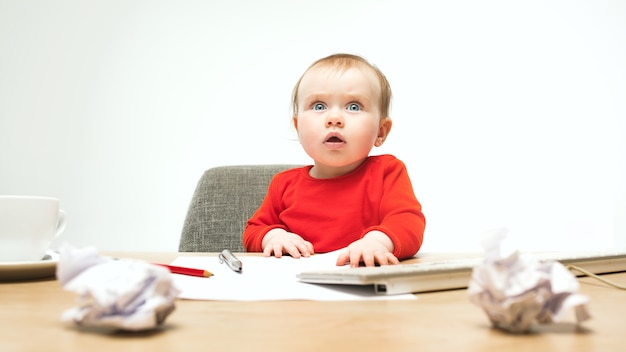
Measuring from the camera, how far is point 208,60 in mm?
2877

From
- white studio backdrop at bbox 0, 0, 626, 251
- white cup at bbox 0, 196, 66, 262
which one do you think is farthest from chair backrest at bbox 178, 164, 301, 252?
white studio backdrop at bbox 0, 0, 626, 251

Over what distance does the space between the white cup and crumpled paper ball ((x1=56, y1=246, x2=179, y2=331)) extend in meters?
0.37

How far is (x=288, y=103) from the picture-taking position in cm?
286

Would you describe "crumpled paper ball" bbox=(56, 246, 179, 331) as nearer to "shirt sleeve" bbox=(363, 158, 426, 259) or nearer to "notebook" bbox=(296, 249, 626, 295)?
"notebook" bbox=(296, 249, 626, 295)

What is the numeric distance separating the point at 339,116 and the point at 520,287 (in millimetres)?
879

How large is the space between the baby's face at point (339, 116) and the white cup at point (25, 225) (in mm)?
611

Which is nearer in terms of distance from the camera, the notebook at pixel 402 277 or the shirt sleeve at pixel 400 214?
the notebook at pixel 402 277

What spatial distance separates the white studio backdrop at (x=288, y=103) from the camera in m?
2.81

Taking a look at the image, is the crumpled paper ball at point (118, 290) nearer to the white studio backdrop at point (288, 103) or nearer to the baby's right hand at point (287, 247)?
the baby's right hand at point (287, 247)

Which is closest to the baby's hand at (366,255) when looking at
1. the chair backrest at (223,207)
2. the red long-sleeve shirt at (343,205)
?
the red long-sleeve shirt at (343,205)

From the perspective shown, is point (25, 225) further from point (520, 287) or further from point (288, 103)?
point (288, 103)

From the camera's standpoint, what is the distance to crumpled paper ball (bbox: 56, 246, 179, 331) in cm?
39

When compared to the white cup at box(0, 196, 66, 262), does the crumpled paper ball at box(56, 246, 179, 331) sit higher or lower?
lower

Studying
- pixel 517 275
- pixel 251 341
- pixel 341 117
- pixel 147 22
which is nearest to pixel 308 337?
pixel 251 341
